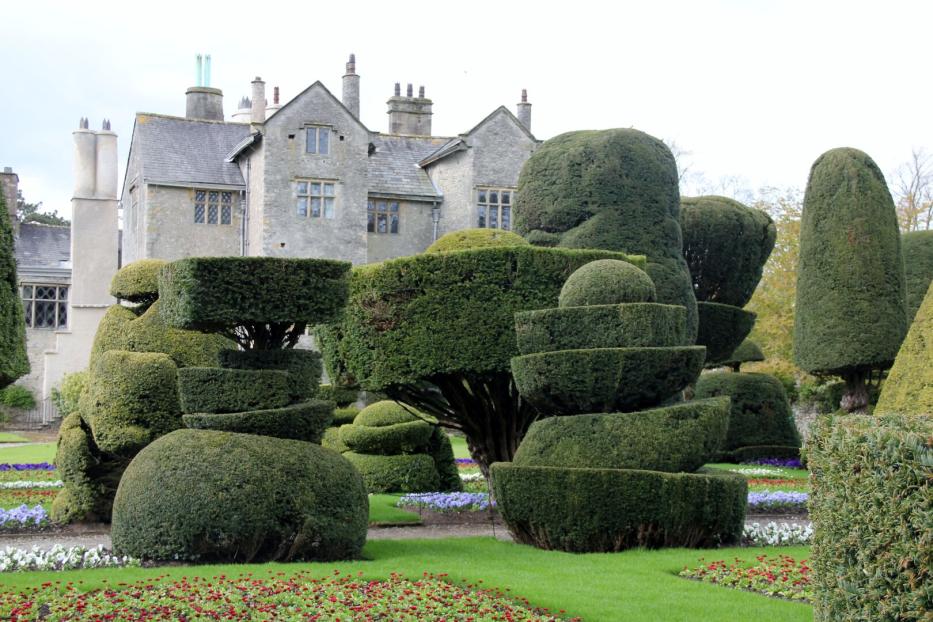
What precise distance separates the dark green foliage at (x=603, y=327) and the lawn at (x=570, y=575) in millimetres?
2607

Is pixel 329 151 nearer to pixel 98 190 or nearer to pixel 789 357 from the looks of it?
pixel 98 190

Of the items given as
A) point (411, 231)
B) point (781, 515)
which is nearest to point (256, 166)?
point (411, 231)

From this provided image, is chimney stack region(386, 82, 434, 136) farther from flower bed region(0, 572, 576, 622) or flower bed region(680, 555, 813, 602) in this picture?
flower bed region(0, 572, 576, 622)

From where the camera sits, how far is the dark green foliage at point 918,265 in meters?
28.9

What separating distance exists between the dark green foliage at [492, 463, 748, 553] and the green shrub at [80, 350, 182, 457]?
5082 mm

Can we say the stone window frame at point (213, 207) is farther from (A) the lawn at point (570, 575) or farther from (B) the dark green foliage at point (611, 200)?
(A) the lawn at point (570, 575)

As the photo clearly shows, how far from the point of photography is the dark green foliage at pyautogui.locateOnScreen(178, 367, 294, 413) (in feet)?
42.2

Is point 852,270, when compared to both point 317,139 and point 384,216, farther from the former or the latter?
point 384,216

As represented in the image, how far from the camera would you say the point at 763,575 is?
11.2 m

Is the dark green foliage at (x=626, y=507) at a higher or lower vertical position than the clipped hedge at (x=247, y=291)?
lower

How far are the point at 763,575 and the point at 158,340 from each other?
895 cm

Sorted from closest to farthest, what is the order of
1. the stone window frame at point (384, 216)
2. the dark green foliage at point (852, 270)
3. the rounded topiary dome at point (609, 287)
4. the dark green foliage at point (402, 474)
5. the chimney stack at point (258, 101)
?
the rounded topiary dome at point (609, 287)
the dark green foliage at point (402, 474)
the dark green foliage at point (852, 270)
the stone window frame at point (384, 216)
the chimney stack at point (258, 101)

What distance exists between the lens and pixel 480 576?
1137 centimetres

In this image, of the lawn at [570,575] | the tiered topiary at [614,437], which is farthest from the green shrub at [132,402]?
the tiered topiary at [614,437]
